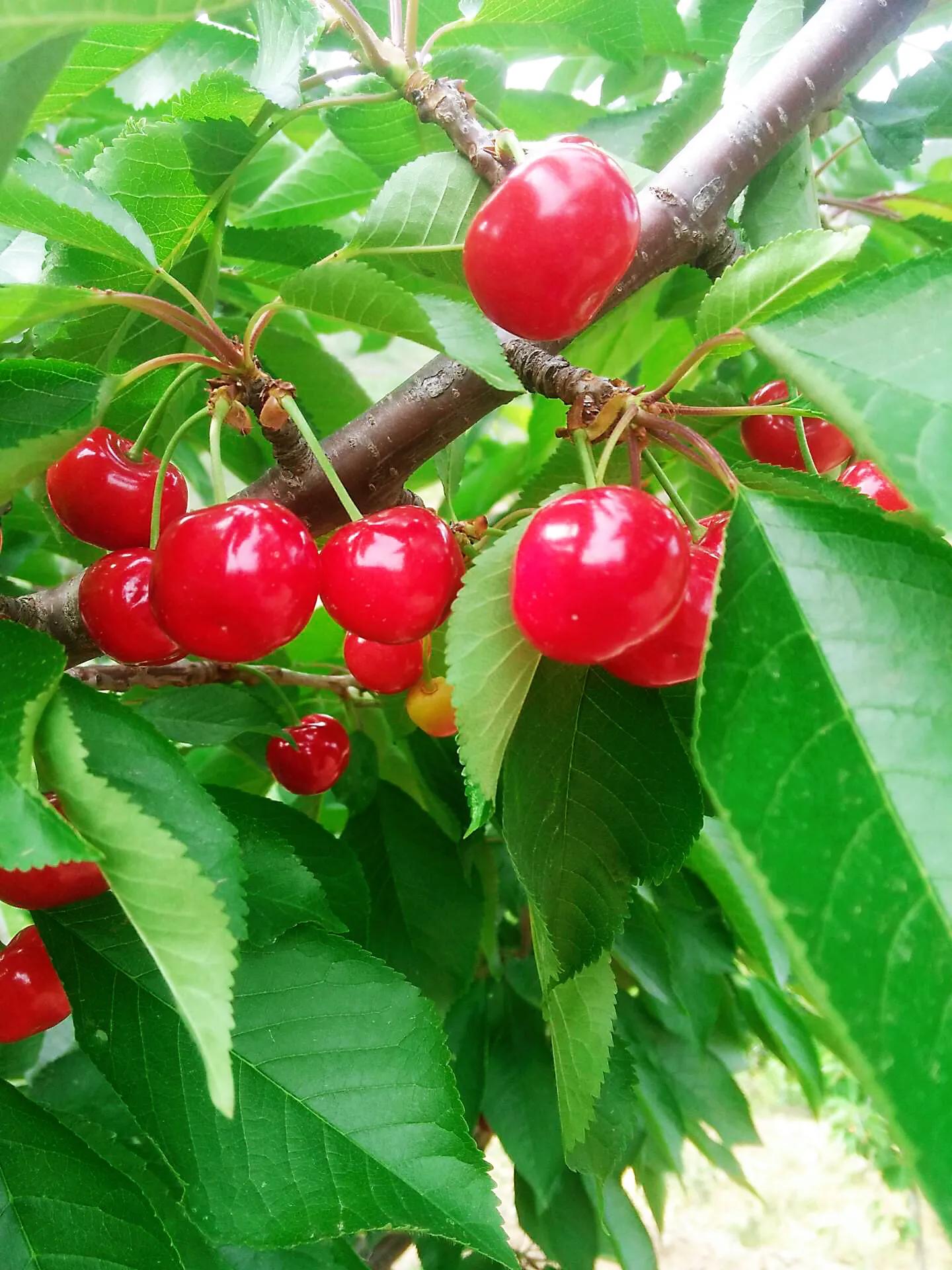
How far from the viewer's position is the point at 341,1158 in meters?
0.49

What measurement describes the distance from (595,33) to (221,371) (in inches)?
21.2

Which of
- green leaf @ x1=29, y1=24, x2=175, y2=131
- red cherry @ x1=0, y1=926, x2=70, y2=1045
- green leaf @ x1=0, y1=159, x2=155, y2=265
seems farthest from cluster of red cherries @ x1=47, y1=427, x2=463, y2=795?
green leaf @ x1=29, y1=24, x2=175, y2=131

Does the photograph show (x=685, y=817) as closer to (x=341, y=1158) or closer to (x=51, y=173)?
(x=341, y=1158)

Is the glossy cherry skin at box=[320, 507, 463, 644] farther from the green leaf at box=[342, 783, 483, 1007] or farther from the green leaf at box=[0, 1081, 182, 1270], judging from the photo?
the green leaf at box=[342, 783, 483, 1007]

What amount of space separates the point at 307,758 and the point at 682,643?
0.43m

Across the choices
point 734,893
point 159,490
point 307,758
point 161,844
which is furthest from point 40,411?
point 734,893

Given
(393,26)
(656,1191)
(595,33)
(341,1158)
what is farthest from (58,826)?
(656,1191)

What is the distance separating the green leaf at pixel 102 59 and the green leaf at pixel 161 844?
491 mm

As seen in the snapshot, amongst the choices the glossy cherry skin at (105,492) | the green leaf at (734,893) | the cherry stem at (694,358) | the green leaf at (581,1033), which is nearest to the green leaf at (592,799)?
the green leaf at (581,1033)

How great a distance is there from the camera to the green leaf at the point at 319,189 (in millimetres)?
939

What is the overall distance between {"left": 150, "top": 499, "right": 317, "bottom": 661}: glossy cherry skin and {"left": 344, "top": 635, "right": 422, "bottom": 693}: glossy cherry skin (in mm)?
152

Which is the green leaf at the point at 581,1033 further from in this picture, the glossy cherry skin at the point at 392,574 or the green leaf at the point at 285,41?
the green leaf at the point at 285,41

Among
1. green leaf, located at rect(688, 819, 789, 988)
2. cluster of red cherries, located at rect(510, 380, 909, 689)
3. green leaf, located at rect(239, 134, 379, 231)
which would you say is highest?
green leaf, located at rect(239, 134, 379, 231)

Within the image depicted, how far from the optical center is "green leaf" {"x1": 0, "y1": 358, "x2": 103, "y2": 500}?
417mm
